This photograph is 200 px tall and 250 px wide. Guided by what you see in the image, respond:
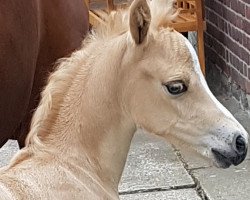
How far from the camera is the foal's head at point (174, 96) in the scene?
2803mm

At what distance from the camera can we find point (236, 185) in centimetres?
476

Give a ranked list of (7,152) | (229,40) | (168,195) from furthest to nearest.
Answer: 1. (229,40)
2. (7,152)
3. (168,195)

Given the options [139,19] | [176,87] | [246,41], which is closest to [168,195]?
[246,41]

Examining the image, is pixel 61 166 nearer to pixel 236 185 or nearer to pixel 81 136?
pixel 81 136

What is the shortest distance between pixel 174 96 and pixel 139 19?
0.93 feet

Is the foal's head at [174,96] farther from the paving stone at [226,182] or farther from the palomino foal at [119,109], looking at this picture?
the paving stone at [226,182]

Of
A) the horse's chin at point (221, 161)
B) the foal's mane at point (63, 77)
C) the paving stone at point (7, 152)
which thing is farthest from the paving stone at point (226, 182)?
the foal's mane at point (63, 77)

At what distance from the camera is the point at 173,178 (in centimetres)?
493

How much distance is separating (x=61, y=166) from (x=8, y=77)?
806mm

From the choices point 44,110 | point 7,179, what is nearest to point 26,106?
point 44,110

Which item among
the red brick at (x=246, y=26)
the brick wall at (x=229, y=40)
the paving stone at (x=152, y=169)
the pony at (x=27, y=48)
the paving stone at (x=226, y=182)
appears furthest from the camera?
the brick wall at (x=229, y=40)

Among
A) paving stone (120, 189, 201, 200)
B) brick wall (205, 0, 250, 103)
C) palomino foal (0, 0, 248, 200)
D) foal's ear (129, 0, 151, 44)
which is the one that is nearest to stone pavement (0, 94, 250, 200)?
paving stone (120, 189, 201, 200)

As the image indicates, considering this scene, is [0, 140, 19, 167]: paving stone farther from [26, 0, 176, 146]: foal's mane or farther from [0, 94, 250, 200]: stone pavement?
[26, 0, 176, 146]: foal's mane

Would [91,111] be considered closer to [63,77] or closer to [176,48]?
[63,77]
